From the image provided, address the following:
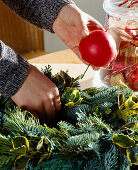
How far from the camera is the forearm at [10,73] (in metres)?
0.51

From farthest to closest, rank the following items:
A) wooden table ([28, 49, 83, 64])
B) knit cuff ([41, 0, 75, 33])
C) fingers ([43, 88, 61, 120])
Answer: wooden table ([28, 49, 83, 64]) < knit cuff ([41, 0, 75, 33]) < fingers ([43, 88, 61, 120])

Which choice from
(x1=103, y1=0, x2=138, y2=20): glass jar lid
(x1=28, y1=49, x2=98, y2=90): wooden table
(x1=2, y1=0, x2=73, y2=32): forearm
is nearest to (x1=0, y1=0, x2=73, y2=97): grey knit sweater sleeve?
(x1=2, y1=0, x2=73, y2=32): forearm

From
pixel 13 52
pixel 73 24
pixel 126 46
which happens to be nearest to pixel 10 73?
pixel 13 52

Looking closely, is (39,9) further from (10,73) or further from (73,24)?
(10,73)

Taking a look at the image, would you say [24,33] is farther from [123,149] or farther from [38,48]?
[123,149]

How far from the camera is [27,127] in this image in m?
0.39

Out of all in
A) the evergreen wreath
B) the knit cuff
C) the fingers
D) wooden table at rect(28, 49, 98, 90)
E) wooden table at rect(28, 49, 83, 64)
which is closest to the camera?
the evergreen wreath

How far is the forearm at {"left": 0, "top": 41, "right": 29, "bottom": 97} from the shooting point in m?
0.51

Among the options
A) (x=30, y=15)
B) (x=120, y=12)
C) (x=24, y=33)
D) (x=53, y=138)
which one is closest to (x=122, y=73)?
(x=120, y=12)

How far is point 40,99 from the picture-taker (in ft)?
1.59

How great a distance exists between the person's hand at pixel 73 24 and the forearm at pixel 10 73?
0.50 ft

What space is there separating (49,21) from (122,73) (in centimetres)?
26

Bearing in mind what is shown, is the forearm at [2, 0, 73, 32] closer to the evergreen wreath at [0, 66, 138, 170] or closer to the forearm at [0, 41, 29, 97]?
the forearm at [0, 41, 29, 97]

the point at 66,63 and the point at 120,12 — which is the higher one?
the point at 120,12
